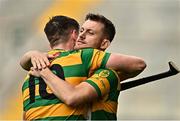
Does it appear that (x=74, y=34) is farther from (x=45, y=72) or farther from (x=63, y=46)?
(x=45, y=72)

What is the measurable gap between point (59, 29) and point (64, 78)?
0.79 ft

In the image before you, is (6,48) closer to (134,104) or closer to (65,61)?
(134,104)

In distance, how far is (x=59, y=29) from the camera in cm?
199

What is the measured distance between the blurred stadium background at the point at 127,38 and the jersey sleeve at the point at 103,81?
3726 millimetres

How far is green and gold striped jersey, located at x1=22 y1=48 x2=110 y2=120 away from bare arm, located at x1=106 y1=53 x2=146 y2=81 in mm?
21

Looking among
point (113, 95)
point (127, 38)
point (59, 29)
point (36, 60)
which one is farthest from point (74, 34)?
point (127, 38)

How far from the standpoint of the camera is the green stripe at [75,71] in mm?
1812

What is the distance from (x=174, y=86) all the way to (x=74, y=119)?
4136mm

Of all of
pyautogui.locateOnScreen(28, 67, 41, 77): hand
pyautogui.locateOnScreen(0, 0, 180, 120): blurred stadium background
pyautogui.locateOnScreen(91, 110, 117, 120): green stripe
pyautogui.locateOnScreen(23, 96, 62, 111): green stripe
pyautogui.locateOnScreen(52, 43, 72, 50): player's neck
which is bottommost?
pyautogui.locateOnScreen(0, 0, 180, 120): blurred stadium background

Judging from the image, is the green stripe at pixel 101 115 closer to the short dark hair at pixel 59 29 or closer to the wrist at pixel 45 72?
the wrist at pixel 45 72

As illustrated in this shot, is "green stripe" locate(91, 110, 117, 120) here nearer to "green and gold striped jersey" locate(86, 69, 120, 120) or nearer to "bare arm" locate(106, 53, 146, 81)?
"green and gold striped jersey" locate(86, 69, 120, 120)

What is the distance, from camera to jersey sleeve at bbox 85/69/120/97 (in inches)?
70.4

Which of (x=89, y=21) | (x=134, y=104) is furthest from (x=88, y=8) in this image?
(x=89, y=21)

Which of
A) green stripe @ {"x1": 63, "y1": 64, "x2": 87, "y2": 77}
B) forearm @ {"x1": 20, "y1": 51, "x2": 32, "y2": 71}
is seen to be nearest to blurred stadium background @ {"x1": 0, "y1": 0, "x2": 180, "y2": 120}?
forearm @ {"x1": 20, "y1": 51, "x2": 32, "y2": 71}
